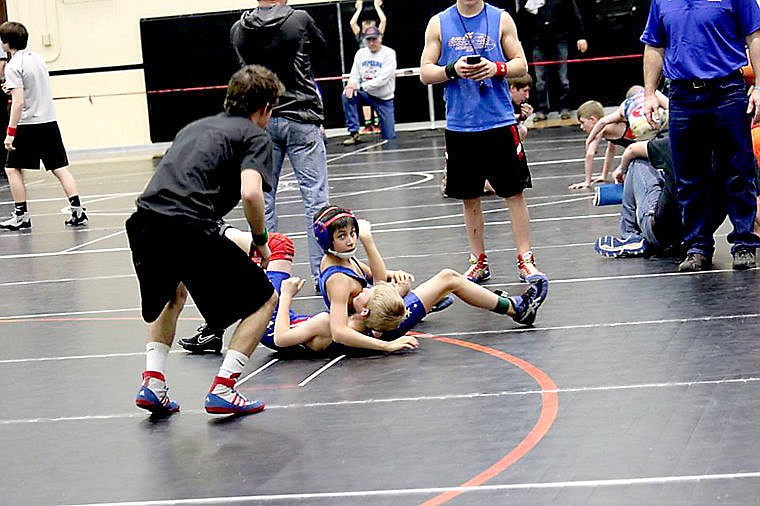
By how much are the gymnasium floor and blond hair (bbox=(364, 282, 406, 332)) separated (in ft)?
0.54

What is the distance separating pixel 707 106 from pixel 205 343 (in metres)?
3.22

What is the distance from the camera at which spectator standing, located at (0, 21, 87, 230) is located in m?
12.7

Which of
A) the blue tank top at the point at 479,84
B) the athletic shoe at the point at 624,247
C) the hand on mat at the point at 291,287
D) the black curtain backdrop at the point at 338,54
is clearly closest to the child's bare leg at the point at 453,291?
the hand on mat at the point at 291,287

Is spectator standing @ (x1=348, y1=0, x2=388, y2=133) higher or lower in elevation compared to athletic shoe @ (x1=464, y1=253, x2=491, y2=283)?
higher

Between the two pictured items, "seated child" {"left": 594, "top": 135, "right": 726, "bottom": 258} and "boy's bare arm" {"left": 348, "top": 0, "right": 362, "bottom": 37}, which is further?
"boy's bare arm" {"left": 348, "top": 0, "right": 362, "bottom": 37}

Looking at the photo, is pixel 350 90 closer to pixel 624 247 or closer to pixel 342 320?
pixel 624 247

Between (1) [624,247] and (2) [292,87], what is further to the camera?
(1) [624,247]

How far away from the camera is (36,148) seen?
42.8 feet

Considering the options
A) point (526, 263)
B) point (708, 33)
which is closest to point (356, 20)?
point (526, 263)

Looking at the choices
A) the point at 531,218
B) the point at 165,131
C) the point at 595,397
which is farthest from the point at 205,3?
the point at 595,397

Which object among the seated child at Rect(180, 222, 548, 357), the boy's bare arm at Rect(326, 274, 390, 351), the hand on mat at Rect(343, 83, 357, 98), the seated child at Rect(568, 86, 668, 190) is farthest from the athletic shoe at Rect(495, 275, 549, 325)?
the hand on mat at Rect(343, 83, 357, 98)

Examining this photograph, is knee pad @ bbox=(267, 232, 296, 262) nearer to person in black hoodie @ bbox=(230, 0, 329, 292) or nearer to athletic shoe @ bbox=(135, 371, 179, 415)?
person in black hoodie @ bbox=(230, 0, 329, 292)

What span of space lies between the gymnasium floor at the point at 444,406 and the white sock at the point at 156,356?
0.25m

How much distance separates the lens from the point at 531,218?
1074 centimetres
